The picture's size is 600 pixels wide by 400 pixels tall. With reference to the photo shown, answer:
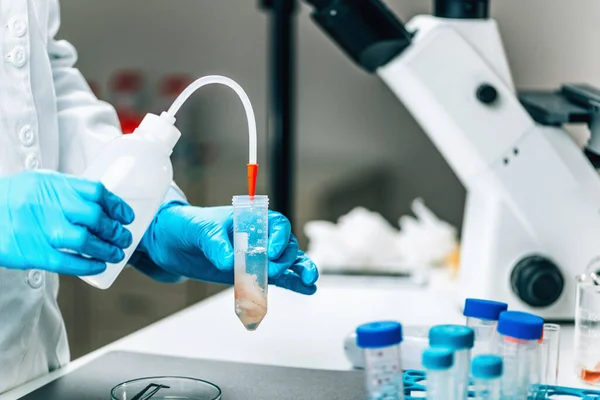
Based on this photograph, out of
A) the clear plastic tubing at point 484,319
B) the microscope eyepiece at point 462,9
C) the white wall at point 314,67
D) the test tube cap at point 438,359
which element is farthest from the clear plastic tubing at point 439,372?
the white wall at point 314,67

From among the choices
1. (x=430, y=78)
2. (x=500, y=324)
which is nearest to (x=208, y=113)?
(x=430, y=78)

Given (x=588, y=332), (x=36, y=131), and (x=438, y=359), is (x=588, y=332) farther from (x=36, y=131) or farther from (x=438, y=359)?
(x=36, y=131)

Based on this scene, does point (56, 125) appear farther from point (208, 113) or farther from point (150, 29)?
point (150, 29)

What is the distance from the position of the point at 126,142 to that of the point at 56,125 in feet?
1.14

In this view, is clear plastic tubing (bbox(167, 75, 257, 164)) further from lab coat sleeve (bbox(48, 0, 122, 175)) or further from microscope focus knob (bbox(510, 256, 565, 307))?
microscope focus knob (bbox(510, 256, 565, 307))

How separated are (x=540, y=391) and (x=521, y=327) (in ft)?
0.46

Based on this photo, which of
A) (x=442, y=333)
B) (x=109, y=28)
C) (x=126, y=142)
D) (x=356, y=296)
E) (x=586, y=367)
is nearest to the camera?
(x=442, y=333)

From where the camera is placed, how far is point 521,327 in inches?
33.4

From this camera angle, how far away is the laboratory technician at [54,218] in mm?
877

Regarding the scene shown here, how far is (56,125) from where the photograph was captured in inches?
47.8

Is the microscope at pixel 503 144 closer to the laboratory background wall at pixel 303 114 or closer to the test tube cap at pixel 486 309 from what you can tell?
the test tube cap at pixel 486 309

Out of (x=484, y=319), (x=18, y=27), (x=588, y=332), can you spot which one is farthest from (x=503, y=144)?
(x=18, y=27)

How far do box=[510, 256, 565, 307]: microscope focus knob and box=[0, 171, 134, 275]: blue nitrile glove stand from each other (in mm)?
848

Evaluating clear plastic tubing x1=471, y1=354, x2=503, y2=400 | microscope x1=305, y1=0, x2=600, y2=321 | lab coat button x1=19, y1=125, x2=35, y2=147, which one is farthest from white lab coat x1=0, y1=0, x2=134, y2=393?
clear plastic tubing x1=471, y1=354, x2=503, y2=400
